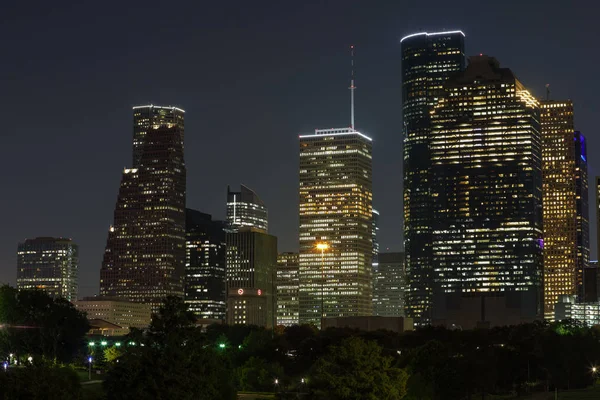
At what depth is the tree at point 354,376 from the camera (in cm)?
10012

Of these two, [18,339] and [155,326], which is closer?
[155,326]

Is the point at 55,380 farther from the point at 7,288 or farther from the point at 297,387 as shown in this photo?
the point at 7,288

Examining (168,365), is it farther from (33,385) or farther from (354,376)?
(354,376)

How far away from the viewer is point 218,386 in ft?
320

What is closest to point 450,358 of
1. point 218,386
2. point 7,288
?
point 218,386

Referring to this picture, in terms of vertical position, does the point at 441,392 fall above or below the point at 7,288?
below

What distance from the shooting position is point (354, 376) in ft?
330

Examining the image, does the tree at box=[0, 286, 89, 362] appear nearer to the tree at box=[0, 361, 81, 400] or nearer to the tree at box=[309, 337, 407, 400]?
the tree at box=[309, 337, 407, 400]

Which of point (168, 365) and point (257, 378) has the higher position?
point (168, 365)

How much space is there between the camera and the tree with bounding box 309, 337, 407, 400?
100125mm

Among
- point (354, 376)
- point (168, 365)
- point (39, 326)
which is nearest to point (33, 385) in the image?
point (168, 365)

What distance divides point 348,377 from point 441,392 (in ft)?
131

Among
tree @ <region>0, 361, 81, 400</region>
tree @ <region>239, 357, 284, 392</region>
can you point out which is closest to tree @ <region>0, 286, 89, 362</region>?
tree @ <region>239, 357, 284, 392</region>

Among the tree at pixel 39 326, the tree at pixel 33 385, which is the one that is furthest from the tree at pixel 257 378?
the tree at pixel 33 385
